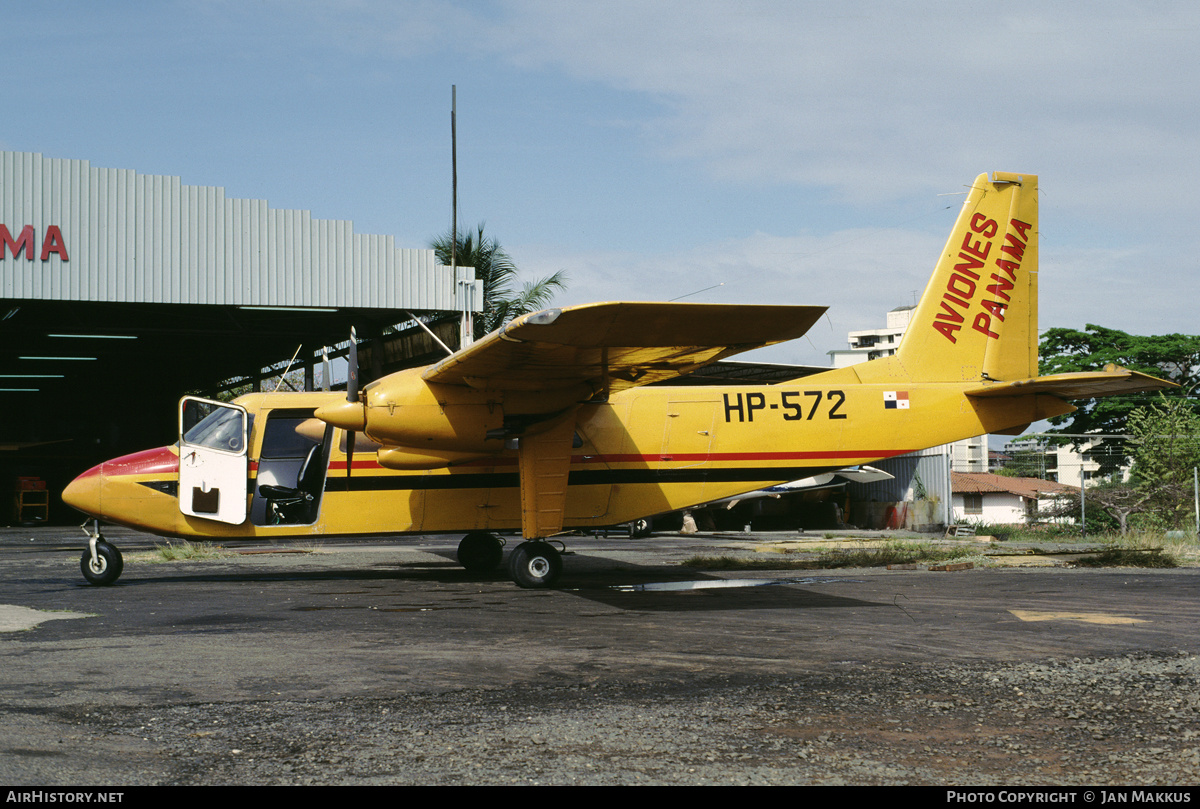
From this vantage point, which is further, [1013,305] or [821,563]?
[821,563]

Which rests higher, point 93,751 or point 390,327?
point 390,327

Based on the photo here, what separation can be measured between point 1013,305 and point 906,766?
459 inches

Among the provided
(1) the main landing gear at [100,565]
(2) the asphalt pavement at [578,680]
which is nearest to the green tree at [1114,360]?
(2) the asphalt pavement at [578,680]

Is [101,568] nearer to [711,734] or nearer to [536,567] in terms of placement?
[536,567]

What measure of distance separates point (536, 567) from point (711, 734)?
735 cm

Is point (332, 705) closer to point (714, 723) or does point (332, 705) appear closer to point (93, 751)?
point (93, 751)

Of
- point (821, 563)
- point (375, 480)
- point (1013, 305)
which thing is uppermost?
point (1013, 305)

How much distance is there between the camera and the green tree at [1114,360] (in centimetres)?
4856

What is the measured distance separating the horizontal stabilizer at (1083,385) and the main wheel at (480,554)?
24.7ft

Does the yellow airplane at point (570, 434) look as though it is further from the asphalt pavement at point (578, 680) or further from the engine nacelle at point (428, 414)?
the asphalt pavement at point (578, 680)

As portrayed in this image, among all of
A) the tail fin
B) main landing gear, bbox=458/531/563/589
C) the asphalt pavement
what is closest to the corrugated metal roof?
the asphalt pavement

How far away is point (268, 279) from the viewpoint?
26.3 m
